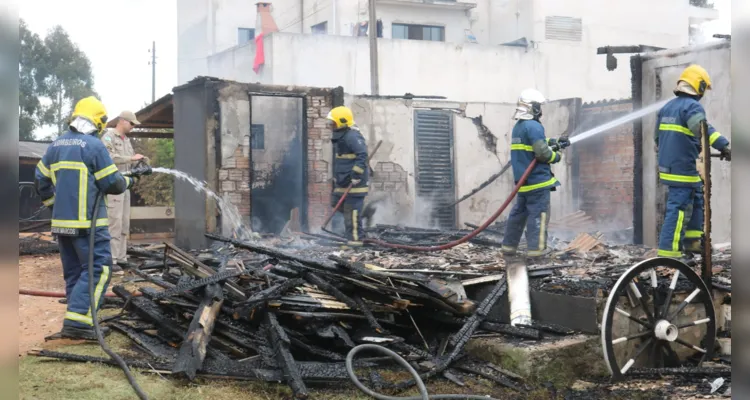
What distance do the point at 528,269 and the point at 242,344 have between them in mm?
2783

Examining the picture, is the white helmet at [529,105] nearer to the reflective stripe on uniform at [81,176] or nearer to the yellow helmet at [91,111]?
the yellow helmet at [91,111]

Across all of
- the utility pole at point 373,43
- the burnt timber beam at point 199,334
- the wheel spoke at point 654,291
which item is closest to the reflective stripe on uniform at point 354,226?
the burnt timber beam at point 199,334

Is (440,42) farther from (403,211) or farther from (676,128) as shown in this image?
(676,128)

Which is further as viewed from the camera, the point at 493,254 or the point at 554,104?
the point at 554,104

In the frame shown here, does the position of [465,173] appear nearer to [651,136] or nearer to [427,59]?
[651,136]

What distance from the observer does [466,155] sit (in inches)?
642

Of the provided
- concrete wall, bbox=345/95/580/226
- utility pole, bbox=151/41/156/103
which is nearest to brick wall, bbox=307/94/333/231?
concrete wall, bbox=345/95/580/226

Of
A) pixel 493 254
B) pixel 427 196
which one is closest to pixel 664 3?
pixel 427 196

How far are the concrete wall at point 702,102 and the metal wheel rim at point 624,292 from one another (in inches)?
192

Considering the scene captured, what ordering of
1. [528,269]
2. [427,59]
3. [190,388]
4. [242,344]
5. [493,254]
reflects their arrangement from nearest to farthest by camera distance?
[190,388]
[242,344]
[528,269]
[493,254]
[427,59]

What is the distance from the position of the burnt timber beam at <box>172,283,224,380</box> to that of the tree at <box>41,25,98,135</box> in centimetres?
2630

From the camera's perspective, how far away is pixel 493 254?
9773 mm

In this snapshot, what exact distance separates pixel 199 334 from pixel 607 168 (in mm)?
11998

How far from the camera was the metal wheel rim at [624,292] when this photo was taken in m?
5.06
